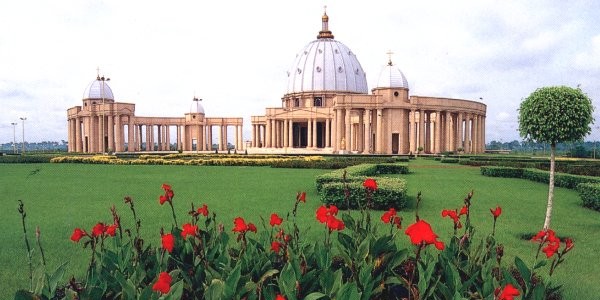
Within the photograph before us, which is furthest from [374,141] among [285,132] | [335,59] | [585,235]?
[585,235]

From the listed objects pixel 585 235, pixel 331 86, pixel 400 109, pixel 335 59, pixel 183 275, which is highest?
pixel 335 59

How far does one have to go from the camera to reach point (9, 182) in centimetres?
1728

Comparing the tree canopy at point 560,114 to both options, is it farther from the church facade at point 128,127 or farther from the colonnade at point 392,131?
the church facade at point 128,127

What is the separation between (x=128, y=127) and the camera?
63.9m

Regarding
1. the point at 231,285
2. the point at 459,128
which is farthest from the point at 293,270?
the point at 459,128

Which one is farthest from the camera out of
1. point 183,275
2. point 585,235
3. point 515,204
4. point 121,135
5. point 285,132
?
point 121,135

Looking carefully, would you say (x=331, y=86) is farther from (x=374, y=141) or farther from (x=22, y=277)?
(x=22, y=277)

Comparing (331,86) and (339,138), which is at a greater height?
(331,86)

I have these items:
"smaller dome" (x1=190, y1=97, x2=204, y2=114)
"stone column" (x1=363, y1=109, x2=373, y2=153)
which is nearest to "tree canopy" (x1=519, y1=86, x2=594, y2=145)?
"stone column" (x1=363, y1=109, x2=373, y2=153)

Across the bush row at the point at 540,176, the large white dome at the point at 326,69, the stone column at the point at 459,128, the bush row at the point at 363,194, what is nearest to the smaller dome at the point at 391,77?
the stone column at the point at 459,128

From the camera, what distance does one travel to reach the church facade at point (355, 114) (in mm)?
47312

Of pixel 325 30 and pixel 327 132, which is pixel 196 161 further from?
pixel 325 30

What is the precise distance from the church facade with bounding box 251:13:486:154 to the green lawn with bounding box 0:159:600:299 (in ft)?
96.5

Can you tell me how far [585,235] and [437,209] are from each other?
3.34m
